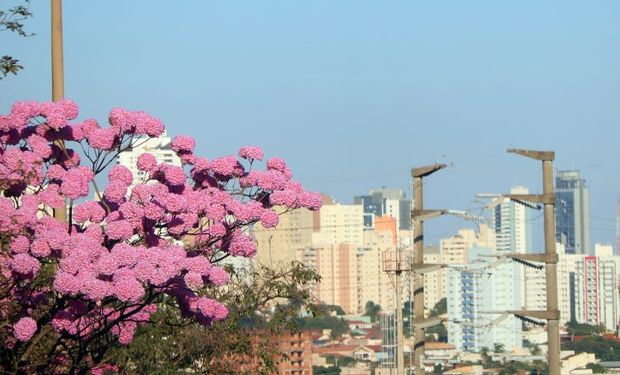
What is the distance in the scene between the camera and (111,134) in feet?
26.0

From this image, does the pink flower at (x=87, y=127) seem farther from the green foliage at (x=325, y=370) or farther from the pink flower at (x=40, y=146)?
A: the green foliage at (x=325, y=370)

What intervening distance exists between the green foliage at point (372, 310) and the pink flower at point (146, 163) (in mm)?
128981

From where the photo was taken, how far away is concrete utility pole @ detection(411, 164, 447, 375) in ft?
63.9

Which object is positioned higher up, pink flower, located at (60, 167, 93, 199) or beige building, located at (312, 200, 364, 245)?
beige building, located at (312, 200, 364, 245)

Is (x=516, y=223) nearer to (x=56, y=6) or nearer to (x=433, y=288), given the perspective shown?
(x=433, y=288)

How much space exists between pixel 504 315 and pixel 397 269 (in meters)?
2.09

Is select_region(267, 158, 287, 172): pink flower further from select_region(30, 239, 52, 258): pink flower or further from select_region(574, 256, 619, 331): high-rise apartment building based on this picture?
select_region(574, 256, 619, 331): high-rise apartment building

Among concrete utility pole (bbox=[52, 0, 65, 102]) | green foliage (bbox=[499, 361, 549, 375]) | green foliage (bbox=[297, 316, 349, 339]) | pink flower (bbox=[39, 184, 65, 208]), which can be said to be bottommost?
green foliage (bbox=[499, 361, 549, 375])

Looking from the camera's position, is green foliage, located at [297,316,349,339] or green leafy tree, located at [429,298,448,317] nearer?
green foliage, located at [297,316,349,339]

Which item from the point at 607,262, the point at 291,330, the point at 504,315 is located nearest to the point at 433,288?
the point at 607,262

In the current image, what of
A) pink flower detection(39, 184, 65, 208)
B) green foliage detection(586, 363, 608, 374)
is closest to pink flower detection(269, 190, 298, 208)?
pink flower detection(39, 184, 65, 208)

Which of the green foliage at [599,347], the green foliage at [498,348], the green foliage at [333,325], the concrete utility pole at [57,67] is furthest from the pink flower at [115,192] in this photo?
the green foliage at [333,325]

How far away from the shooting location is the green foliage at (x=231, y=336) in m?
11.7

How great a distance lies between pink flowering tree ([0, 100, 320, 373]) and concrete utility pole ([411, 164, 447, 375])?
1112cm
